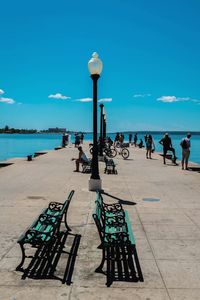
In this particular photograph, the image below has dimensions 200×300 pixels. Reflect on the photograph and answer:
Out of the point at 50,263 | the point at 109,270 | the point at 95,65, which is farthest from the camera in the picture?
the point at 95,65

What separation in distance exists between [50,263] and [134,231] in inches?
95.6

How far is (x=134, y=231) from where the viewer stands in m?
7.23

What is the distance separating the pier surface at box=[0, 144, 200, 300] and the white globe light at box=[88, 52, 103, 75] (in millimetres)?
4027

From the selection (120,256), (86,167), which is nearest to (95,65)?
(86,167)

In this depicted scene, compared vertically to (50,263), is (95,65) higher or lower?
higher

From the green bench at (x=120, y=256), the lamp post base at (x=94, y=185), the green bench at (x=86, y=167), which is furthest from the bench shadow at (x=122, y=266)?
the green bench at (x=86, y=167)

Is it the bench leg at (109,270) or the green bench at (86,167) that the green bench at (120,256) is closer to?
the bench leg at (109,270)

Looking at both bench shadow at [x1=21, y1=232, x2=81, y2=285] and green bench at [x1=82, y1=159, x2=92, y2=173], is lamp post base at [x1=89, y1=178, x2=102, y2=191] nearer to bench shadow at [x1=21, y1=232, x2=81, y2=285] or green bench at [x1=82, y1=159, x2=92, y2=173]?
green bench at [x1=82, y1=159, x2=92, y2=173]

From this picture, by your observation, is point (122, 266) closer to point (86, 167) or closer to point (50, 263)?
point (50, 263)

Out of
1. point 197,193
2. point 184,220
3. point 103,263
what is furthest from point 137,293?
→ point 197,193

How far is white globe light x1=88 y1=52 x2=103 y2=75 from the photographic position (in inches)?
470

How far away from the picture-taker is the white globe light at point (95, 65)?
11.9 metres

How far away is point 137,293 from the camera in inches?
177

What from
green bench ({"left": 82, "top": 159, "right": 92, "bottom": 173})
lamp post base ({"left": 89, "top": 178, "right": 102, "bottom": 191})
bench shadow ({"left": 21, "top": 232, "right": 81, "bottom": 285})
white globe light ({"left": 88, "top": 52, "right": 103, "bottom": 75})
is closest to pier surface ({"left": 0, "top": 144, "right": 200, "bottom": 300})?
bench shadow ({"left": 21, "top": 232, "right": 81, "bottom": 285})
